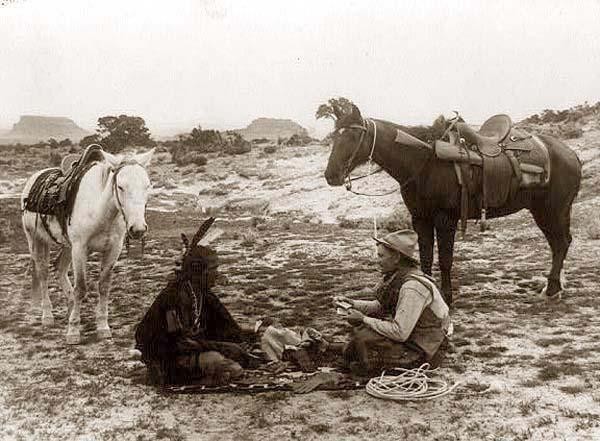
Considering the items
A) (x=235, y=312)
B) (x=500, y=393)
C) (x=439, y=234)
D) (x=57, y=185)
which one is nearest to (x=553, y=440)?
(x=500, y=393)

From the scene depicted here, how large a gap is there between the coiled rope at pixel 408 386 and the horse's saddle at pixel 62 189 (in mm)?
3674

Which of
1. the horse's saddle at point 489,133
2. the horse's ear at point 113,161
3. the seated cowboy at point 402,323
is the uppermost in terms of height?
the horse's saddle at point 489,133

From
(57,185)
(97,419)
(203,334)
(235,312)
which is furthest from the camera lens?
(235,312)

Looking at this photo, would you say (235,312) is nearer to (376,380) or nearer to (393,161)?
(393,161)

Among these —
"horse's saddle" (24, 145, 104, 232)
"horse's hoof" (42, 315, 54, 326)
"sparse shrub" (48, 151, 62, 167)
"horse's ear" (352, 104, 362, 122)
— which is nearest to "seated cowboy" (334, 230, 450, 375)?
"horse's ear" (352, 104, 362, 122)

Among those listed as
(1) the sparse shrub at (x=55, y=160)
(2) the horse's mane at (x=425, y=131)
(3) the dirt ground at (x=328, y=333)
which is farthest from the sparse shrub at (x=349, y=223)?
(1) the sparse shrub at (x=55, y=160)

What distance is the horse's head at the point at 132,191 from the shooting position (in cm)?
575

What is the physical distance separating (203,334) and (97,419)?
1203 mm

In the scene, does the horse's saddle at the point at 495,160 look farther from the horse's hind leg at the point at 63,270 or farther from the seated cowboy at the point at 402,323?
the horse's hind leg at the point at 63,270

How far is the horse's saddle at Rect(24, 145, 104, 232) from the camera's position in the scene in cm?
668

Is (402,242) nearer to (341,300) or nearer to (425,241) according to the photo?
(341,300)

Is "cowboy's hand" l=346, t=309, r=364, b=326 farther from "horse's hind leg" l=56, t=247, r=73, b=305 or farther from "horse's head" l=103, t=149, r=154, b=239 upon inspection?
"horse's hind leg" l=56, t=247, r=73, b=305

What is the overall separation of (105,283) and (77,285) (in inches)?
11.8

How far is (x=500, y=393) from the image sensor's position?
16.0 ft
